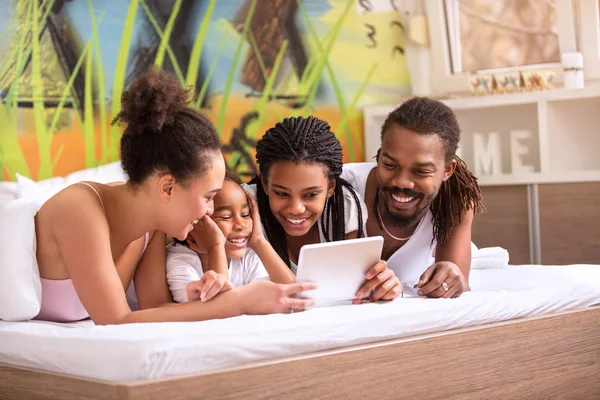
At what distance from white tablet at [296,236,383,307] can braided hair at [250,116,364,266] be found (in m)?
0.38

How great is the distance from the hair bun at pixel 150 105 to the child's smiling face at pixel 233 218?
0.33 metres

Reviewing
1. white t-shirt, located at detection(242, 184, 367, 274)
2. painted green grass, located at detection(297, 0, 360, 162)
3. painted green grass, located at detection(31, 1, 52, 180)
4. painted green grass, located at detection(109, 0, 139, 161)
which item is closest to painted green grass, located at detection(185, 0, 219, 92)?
painted green grass, located at detection(109, 0, 139, 161)

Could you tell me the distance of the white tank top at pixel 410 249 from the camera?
2668mm

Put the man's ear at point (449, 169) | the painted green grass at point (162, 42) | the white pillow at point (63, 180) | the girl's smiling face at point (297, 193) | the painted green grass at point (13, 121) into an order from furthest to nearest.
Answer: the painted green grass at point (162, 42) < the painted green grass at point (13, 121) < the white pillow at point (63, 180) < the man's ear at point (449, 169) < the girl's smiling face at point (297, 193)

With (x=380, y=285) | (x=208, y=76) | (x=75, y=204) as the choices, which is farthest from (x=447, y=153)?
(x=208, y=76)

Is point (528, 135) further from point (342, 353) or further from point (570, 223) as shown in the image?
point (342, 353)

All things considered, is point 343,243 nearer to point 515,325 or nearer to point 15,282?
point 515,325

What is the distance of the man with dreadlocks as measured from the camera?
2469 mm

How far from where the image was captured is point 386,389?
5.86ft

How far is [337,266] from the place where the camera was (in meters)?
2.00

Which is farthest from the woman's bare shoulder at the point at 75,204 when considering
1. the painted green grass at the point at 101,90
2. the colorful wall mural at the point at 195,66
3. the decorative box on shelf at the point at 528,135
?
the decorative box on shelf at the point at 528,135

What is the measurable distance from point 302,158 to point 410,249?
553 mm

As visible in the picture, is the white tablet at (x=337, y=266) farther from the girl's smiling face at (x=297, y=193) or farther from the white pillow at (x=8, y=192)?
the white pillow at (x=8, y=192)

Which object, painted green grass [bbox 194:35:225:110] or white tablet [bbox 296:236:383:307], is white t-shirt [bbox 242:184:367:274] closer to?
white tablet [bbox 296:236:383:307]
